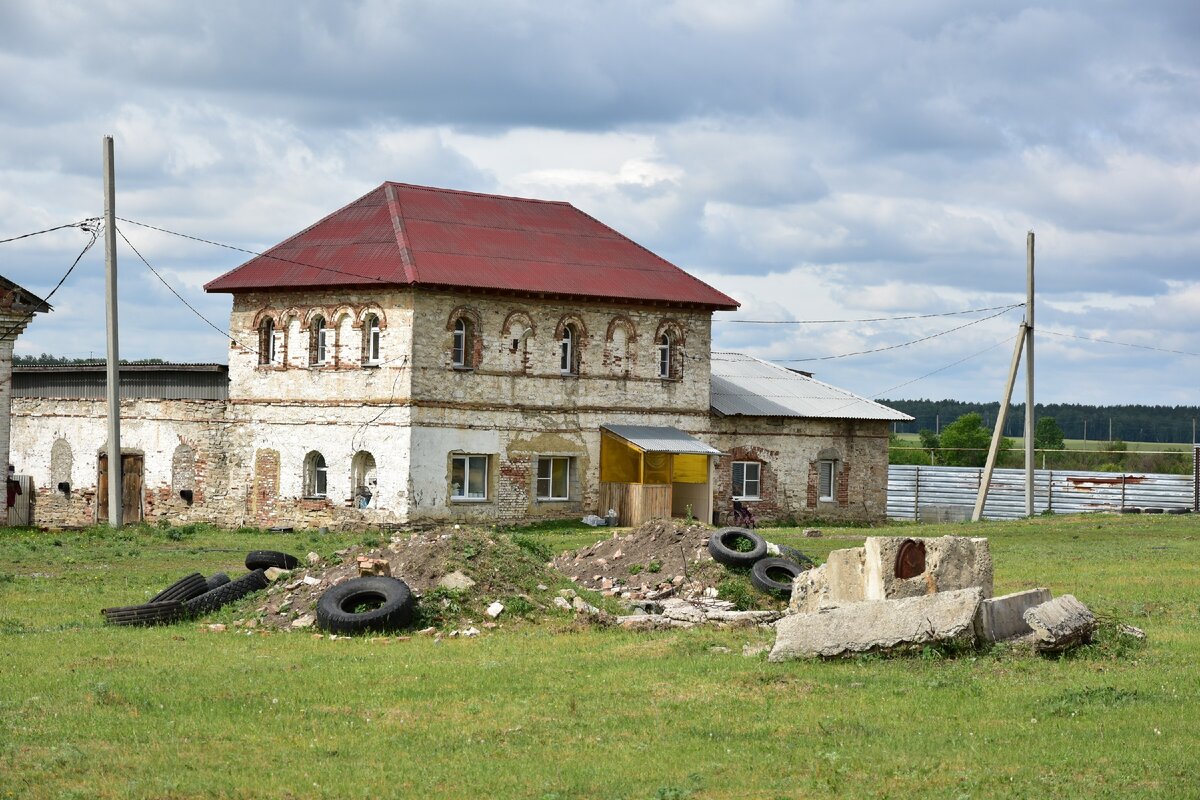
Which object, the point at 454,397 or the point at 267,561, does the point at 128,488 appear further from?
the point at 267,561

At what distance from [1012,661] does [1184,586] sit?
31.5ft

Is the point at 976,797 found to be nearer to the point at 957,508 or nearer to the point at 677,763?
the point at 677,763

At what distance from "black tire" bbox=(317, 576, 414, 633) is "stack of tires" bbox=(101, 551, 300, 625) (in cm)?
196

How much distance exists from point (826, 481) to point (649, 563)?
22702mm

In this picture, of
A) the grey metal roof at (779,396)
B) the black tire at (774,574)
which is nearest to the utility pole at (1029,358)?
the grey metal roof at (779,396)

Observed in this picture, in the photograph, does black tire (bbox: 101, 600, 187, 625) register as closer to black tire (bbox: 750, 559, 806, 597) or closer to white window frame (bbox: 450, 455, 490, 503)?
black tire (bbox: 750, 559, 806, 597)

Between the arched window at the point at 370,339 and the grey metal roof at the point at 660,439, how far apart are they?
6.64 metres

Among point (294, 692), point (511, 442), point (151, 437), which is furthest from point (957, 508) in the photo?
point (294, 692)

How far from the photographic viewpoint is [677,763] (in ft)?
38.0

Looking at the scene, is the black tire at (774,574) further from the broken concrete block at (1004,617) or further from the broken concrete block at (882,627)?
the broken concrete block at (882,627)

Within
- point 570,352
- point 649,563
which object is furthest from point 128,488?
point 649,563

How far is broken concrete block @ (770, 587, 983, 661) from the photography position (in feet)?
51.5

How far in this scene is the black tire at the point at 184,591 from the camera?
20250 millimetres

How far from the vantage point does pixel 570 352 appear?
40562mm
